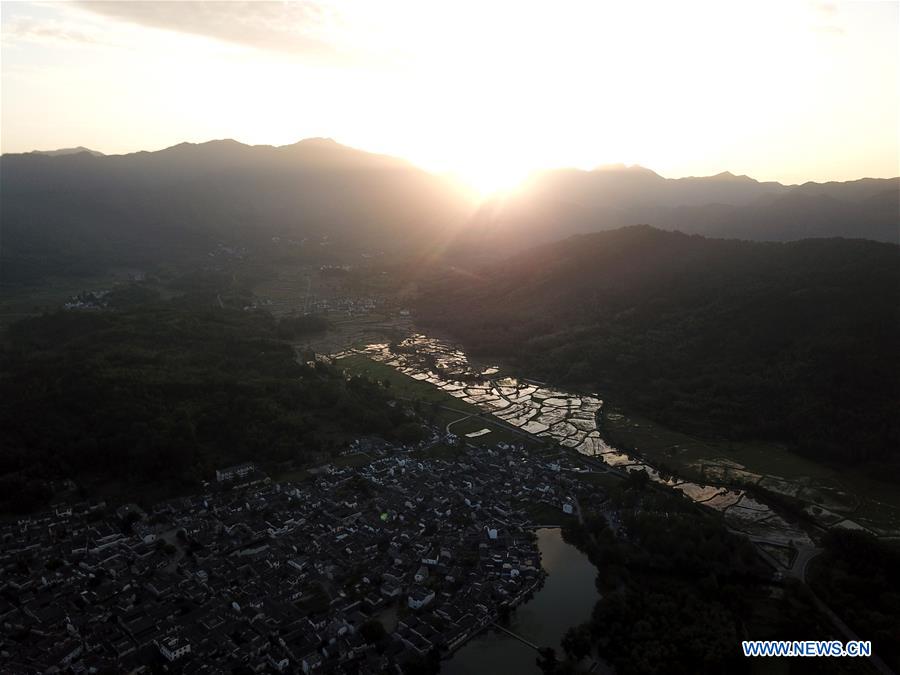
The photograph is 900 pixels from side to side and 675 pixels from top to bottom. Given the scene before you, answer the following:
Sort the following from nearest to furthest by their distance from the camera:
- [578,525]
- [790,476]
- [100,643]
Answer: [100,643] → [578,525] → [790,476]

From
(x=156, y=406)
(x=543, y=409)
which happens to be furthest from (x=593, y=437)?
(x=156, y=406)

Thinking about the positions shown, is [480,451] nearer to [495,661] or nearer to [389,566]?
[389,566]

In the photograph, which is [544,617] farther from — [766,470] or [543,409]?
[543,409]

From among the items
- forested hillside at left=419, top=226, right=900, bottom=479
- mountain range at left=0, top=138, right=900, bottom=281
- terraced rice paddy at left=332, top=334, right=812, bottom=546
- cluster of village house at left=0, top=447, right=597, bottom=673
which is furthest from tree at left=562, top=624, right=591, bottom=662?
mountain range at left=0, top=138, right=900, bottom=281

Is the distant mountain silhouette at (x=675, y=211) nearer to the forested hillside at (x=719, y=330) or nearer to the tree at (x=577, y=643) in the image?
the forested hillside at (x=719, y=330)

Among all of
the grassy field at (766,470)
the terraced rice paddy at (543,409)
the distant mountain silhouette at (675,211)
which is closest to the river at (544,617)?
the terraced rice paddy at (543,409)

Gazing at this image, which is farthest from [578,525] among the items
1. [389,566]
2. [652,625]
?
[389,566]
